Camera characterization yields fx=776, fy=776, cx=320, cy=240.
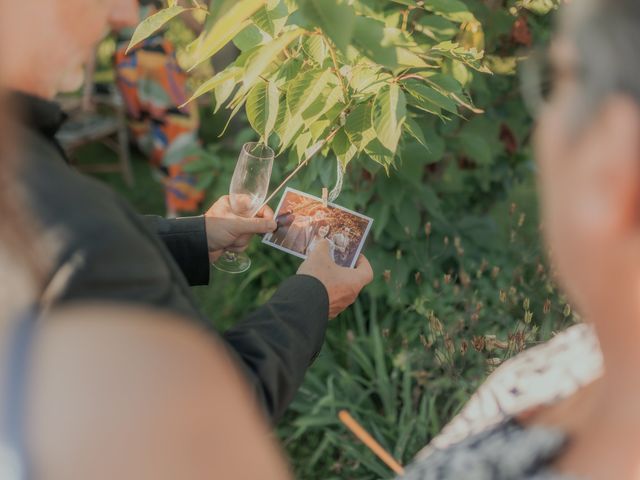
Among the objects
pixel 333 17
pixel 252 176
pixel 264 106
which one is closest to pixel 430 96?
pixel 264 106

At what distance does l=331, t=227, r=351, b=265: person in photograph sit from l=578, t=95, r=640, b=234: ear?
1171mm

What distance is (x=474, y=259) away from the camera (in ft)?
9.85

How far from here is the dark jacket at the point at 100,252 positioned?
3.09ft

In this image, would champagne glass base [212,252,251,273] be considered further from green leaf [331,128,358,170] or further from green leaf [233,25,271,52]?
green leaf [233,25,271,52]

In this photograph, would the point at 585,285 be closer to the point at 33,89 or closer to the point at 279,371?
the point at 279,371

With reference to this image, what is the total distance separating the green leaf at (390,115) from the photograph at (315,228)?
0.43 m

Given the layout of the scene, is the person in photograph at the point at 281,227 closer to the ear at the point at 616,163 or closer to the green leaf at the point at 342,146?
the green leaf at the point at 342,146

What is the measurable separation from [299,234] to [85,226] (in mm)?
1156

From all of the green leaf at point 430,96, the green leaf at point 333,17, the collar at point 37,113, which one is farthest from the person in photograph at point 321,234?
the collar at point 37,113

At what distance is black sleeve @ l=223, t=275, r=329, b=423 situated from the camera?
1.36 m

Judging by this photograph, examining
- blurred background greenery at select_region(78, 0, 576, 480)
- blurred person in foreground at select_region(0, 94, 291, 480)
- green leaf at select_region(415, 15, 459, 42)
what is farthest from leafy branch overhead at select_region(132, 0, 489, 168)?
blurred person in foreground at select_region(0, 94, 291, 480)

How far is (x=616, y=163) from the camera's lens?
83cm

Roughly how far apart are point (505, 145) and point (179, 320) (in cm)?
239

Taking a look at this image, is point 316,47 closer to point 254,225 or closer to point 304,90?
point 304,90
